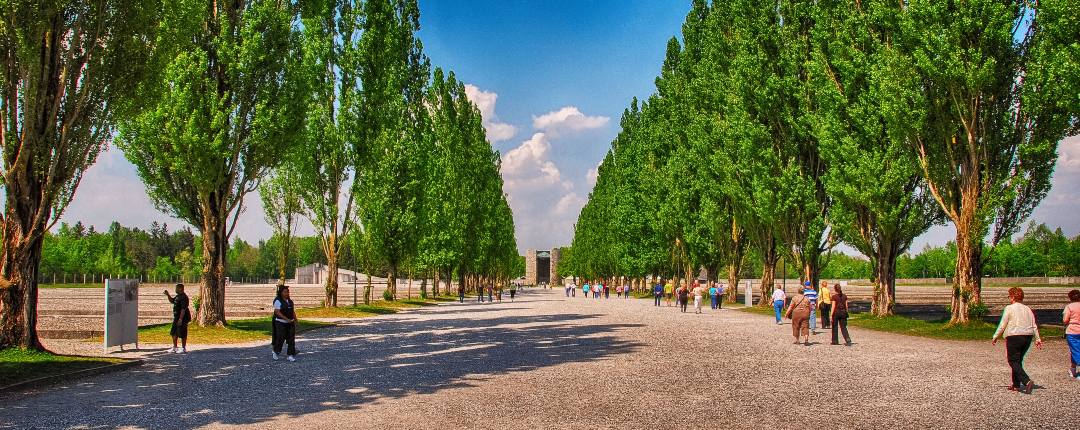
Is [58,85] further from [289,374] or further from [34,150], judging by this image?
[289,374]

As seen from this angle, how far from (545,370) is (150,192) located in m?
15.1

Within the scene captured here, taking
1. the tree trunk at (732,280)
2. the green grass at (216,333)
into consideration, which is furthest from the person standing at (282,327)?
the tree trunk at (732,280)

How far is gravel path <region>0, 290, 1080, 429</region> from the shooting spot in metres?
8.39

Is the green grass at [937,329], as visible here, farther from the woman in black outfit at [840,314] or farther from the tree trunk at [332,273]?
the tree trunk at [332,273]

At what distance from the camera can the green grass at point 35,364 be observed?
11.6 m

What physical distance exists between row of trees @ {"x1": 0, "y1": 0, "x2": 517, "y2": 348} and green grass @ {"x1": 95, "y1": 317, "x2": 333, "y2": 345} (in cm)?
70

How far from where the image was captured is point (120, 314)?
53.1ft

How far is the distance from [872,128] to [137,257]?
145524mm

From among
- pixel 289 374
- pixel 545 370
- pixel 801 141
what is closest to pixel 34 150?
pixel 289 374

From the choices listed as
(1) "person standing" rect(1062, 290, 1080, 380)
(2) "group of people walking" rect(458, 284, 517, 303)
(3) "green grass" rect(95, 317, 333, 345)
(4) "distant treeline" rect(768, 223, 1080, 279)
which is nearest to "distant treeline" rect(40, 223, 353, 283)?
(2) "group of people walking" rect(458, 284, 517, 303)

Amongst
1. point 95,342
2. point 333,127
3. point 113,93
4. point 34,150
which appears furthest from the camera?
point 333,127

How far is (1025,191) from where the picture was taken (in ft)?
72.0

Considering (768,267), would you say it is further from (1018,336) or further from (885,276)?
(1018,336)

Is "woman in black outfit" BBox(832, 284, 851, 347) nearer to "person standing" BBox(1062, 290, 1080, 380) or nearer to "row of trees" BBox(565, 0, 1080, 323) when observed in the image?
"row of trees" BBox(565, 0, 1080, 323)
